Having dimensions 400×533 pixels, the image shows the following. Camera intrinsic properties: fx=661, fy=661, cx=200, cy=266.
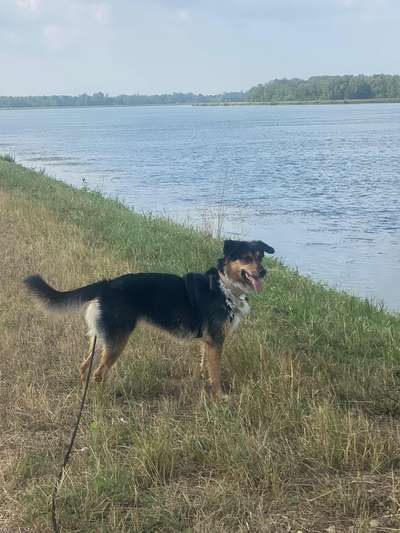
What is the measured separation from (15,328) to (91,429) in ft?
8.08

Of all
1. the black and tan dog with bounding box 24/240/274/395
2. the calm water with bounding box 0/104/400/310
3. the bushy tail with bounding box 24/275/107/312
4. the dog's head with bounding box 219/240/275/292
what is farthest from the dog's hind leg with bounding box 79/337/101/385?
the calm water with bounding box 0/104/400/310

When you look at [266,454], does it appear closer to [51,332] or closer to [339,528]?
[339,528]

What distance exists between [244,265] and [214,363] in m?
0.83

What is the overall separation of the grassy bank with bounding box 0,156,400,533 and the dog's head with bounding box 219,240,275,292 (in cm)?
64

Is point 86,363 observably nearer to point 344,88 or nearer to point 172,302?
point 172,302

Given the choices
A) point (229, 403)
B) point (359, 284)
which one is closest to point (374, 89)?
point (359, 284)

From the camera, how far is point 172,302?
5.35m

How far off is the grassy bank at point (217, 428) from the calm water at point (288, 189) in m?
4.57

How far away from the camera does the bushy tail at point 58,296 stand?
16.8ft

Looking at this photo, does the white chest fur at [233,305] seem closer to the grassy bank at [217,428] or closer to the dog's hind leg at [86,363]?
the grassy bank at [217,428]

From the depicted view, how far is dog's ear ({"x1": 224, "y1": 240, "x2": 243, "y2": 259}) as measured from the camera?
5488 mm

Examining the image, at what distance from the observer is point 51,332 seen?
20.8 ft

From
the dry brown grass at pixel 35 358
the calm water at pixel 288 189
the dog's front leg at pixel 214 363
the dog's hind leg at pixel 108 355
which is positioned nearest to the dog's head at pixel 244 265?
the dog's front leg at pixel 214 363

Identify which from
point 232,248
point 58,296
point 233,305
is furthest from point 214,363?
point 58,296
